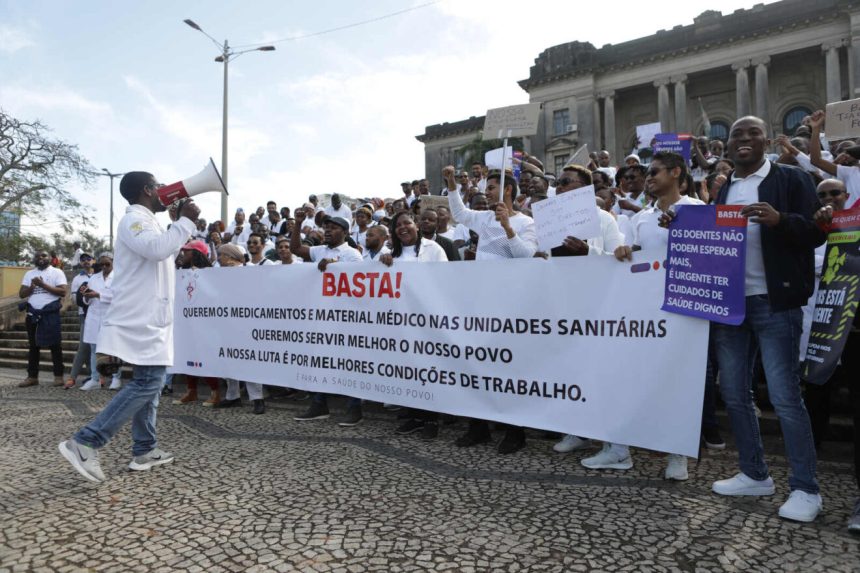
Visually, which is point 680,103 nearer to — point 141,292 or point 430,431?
point 430,431

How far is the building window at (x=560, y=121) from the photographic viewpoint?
45.4m

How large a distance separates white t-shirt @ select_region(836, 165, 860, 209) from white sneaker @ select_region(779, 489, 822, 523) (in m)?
3.38

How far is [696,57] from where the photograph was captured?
4006cm

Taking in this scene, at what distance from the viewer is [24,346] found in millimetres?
→ 12727

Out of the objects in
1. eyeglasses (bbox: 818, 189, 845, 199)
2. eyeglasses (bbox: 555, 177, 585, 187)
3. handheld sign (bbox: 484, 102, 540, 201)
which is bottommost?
eyeglasses (bbox: 818, 189, 845, 199)

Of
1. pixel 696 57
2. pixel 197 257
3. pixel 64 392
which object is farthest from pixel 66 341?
pixel 696 57

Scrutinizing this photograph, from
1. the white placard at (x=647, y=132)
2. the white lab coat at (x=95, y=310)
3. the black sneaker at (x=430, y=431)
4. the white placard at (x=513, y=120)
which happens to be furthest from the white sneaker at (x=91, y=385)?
the white placard at (x=647, y=132)

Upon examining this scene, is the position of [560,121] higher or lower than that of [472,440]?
higher

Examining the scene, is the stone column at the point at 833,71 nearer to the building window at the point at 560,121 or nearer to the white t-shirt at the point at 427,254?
the building window at the point at 560,121

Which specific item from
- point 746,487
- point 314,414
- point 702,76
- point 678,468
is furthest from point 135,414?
point 702,76

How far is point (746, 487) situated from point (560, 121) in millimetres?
45434

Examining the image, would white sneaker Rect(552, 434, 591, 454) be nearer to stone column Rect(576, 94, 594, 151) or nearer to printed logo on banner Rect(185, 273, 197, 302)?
printed logo on banner Rect(185, 273, 197, 302)

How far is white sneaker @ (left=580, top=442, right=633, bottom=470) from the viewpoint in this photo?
13.1ft

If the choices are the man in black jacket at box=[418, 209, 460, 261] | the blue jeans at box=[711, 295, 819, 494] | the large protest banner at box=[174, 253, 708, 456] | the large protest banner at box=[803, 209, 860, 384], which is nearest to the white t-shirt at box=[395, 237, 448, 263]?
the large protest banner at box=[174, 253, 708, 456]
